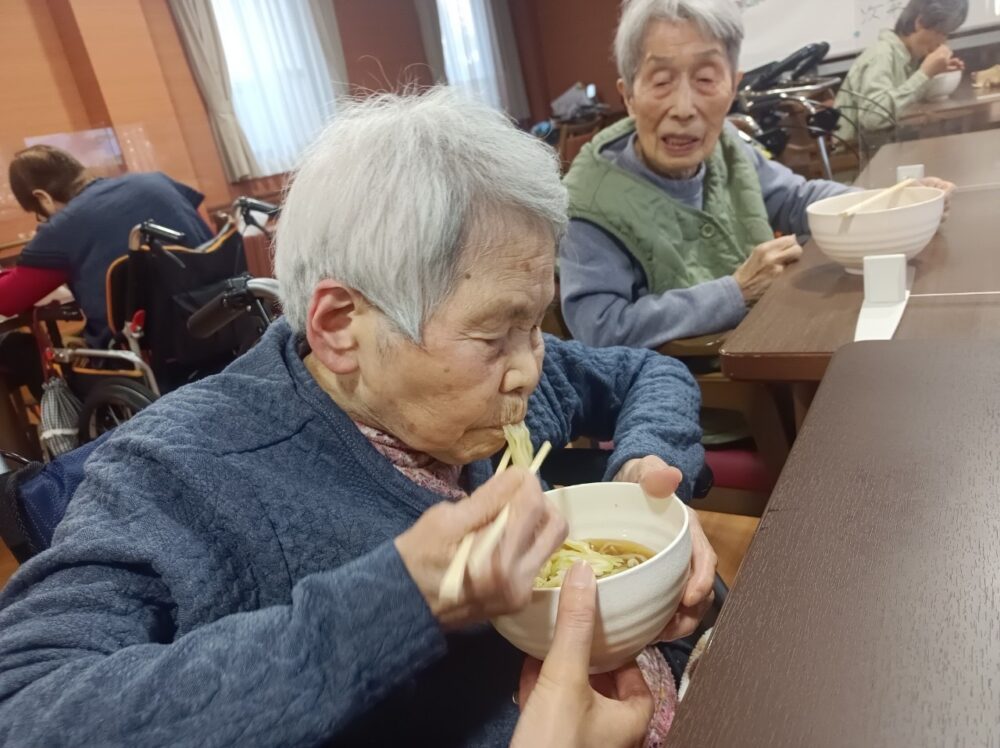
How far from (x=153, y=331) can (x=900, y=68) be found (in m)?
3.63

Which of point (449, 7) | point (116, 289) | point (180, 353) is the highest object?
point (449, 7)

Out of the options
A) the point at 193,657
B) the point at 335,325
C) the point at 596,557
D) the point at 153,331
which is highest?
the point at 335,325

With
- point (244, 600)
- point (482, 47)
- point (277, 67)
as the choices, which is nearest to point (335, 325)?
point (244, 600)

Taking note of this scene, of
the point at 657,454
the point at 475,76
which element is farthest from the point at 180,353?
the point at 475,76

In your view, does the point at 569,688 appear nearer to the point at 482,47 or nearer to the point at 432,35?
the point at 432,35

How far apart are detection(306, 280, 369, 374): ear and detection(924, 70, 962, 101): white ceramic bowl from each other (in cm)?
322

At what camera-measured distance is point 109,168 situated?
4.93m

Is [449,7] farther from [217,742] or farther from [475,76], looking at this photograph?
[217,742]

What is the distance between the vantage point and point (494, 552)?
0.56 m

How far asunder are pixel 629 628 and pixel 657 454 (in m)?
0.47

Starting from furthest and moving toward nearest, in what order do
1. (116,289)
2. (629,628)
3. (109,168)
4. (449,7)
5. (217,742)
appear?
(449,7), (109,168), (116,289), (629,628), (217,742)

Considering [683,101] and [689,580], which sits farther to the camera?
[683,101]

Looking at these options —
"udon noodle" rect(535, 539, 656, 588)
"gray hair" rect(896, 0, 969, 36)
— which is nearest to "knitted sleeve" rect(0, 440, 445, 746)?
"udon noodle" rect(535, 539, 656, 588)

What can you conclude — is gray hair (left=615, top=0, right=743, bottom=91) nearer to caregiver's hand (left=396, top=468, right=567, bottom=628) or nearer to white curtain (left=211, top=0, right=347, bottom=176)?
caregiver's hand (left=396, top=468, right=567, bottom=628)
